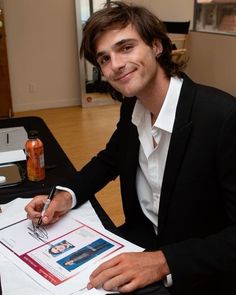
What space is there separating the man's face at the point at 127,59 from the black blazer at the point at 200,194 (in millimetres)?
116

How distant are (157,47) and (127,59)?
0.47 feet

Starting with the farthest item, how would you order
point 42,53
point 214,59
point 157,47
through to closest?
point 42,53, point 214,59, point 157,47

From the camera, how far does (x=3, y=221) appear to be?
0.99 metres

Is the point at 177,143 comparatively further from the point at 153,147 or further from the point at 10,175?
the point at 10,175

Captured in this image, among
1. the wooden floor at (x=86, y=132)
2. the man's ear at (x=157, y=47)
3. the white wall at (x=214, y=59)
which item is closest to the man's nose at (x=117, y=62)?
the man's ear at (x=157, y=47)

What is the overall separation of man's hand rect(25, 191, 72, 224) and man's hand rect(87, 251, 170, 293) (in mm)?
267

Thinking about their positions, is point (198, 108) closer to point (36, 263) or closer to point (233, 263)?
point (233, 263)

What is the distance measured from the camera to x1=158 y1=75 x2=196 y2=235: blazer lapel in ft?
3.10

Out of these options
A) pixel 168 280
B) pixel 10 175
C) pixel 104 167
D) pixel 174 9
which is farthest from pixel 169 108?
pixel 174 9

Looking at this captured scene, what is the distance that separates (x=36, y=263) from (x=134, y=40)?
607 mm

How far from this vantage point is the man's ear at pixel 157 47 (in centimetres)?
107

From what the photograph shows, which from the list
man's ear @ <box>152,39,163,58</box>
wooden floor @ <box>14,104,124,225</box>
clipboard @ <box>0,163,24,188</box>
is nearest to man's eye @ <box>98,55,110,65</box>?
man's ear @ <box>152,39,163,58</box>

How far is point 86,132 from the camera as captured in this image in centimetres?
386

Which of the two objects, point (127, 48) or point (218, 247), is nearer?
point (218, 247)
